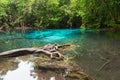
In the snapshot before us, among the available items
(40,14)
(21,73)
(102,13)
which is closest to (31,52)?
(21,73)

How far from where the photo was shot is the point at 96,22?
29.0 m

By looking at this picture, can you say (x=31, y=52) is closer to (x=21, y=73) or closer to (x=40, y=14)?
(x=21, y=73)

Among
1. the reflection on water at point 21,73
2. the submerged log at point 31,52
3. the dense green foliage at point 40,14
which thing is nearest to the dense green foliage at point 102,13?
the dense green foliage at point 40,14

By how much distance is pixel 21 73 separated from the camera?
341 inches

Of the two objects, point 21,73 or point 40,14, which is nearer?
point 21,73

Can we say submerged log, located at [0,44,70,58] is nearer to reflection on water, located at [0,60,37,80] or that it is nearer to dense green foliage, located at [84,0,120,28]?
reflection on water, located at [0,60,37,80]

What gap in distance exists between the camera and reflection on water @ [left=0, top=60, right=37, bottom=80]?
8.05 m

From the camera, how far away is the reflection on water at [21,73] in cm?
805

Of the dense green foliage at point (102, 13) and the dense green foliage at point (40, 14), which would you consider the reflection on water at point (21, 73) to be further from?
the dense green foliage at point (40, 14)

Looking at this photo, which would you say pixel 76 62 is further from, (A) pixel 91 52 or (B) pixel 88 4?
(B) pixel 88 4

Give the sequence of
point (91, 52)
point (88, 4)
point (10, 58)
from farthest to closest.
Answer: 1. point (88, 4)
2. point (91, 52)
3. point (10, 58)

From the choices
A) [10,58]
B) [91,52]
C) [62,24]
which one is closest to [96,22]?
[62,24]

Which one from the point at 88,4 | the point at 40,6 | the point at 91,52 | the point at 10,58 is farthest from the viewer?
the point at 40,6

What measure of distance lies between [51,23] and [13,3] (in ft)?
20.2
